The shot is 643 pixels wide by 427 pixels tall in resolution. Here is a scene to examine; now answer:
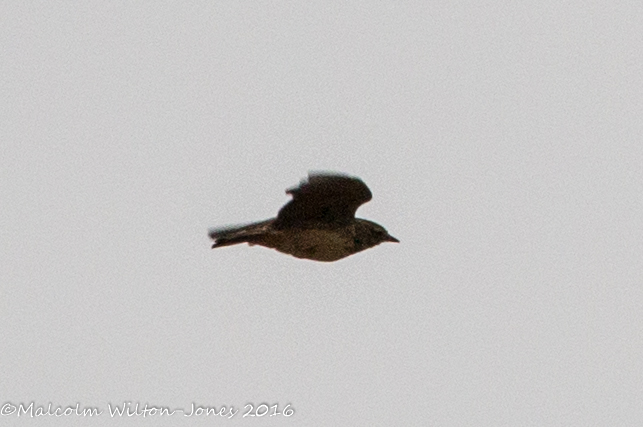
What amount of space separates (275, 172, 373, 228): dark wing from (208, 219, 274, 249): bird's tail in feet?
0.90

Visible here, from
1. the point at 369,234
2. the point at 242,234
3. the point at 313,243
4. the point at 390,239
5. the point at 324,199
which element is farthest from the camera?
the point at 390,239

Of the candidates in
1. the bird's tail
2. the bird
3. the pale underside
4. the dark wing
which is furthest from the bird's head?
the bird's tail

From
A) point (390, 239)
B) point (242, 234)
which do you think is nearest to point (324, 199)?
point (242, 234)

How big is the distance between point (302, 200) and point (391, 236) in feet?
9.24

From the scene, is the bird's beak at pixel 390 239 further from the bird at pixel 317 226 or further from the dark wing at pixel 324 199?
the dark wing at pixel 324 199

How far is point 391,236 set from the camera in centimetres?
1847

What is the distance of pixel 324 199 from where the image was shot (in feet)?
53.1

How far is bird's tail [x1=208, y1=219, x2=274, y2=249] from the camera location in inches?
655

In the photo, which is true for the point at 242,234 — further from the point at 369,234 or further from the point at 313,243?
the point at 369,234

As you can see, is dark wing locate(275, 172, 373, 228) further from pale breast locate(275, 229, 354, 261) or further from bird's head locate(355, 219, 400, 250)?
bird's head locate(355, 219, 400, 250)

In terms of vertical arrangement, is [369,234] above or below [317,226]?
above

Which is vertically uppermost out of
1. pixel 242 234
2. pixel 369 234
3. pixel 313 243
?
pixel 369 234

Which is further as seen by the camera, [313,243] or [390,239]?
[390,239]

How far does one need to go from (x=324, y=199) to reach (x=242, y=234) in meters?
1.22
